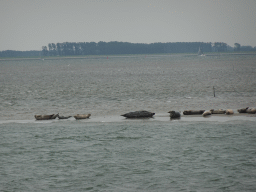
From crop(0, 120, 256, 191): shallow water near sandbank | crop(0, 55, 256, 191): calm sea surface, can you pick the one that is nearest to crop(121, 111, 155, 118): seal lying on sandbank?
crop(0, 55, 256, 191): calm sea surface

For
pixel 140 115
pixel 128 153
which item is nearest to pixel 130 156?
pixel 128 153

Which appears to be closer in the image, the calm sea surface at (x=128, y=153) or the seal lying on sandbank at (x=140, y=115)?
the calm sea surface at (x=128, y=153)

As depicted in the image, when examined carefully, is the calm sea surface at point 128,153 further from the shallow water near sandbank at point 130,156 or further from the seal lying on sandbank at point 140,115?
the seal lying on sandbank at point 140,115

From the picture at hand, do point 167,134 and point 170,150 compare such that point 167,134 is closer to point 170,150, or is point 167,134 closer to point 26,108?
point 170,150

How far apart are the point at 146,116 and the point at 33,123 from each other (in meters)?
9.41

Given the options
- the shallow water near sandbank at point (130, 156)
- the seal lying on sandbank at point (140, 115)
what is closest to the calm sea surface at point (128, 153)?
the shallow water near sandbank at point (130, 156)

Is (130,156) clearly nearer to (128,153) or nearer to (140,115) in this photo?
(128,153)

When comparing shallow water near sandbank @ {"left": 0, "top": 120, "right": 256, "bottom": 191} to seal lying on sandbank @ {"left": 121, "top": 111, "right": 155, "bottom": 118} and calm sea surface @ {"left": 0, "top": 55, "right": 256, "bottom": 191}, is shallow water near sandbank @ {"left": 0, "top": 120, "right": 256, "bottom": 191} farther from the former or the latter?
seal lying on sandbank @ {"left": 121, "top": 111, "right": 155, "bottom": 118}

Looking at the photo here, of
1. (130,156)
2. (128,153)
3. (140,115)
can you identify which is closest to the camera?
(130,156)

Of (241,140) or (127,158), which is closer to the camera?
(127,158)

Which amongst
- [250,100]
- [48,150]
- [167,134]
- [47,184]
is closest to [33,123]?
[48,150]

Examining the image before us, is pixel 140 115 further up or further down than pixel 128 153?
further up

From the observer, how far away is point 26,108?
39219mm

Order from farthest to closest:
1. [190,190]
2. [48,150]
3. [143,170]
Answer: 1. [48,150]
2. [143,170]
3. [190,190]
